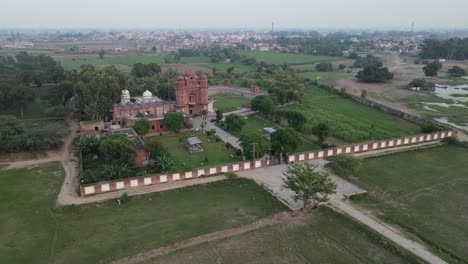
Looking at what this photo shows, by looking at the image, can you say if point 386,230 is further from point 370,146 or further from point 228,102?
point 228,102

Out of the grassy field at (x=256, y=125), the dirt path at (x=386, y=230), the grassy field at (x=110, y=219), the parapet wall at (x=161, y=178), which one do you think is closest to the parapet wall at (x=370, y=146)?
the parapet wall at (x=161, y=178)

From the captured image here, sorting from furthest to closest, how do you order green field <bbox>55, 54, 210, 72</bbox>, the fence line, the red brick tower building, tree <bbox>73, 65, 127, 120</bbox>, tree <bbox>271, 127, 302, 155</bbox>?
green field <bbox>55, 54, 210, 72</bbox> < the red brick tower building < tree <bbox>73, 65, 127, 120</bbox> < tree <bbox>271, 127, 302, 155</bbox> < the fence line

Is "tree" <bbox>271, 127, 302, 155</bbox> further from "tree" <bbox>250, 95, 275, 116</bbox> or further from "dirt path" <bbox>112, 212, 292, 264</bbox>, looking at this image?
"tree" <bbox>250, 95, 275, 116</bbox>

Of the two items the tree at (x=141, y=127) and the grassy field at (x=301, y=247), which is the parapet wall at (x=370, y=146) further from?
the tree at (x=141, y=127)

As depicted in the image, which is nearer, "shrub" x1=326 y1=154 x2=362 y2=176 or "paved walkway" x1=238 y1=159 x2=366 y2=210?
"paved walkway" x1=238 y1=159 x2=366 y2=210

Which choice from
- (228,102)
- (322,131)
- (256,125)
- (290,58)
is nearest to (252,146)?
(322,131)

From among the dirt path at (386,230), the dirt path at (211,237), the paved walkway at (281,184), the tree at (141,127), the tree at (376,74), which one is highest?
the tree at (376,74)

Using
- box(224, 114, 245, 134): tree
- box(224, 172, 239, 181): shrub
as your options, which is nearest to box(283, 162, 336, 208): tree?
box(224, 172, 239, 181): shrub
